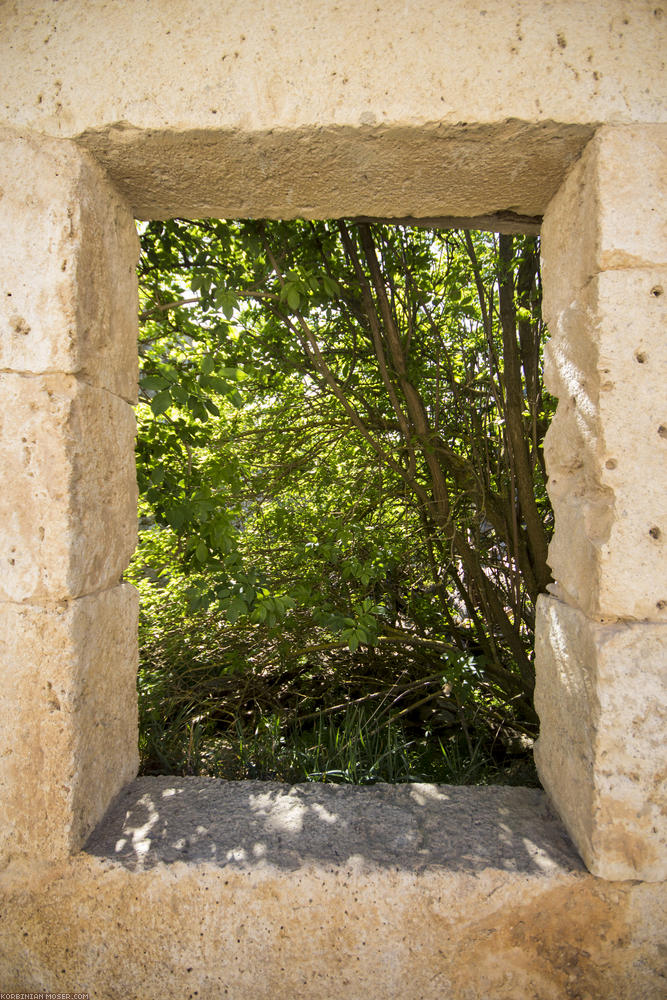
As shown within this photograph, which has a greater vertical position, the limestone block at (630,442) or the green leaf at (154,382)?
the green leaf at (154,382)

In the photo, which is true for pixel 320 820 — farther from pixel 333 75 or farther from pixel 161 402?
pixel 333 75

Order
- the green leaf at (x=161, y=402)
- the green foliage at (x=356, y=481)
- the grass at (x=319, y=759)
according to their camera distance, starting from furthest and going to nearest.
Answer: the green foliage at (x=356, y=481)
the grass at (x=319, y=759)
the green leaf at (x=161, y=402)

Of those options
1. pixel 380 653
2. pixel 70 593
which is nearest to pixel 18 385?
pixel 70 593

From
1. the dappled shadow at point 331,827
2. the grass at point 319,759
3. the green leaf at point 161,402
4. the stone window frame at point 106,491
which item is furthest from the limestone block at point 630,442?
the green leaf at point 161,402

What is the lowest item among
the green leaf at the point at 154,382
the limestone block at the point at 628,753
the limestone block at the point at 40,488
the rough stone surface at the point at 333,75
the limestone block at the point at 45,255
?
the limestone block at the point at 628,753

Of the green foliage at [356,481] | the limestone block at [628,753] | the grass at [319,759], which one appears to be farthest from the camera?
the green foliage at [356,481]

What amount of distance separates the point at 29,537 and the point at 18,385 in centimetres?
41

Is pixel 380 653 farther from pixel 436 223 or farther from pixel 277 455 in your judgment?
pixel 436 223

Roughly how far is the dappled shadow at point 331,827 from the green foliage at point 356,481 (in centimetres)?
57

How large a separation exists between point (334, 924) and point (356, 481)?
2.14 metres

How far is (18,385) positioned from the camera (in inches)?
62.9

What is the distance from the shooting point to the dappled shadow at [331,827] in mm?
1609

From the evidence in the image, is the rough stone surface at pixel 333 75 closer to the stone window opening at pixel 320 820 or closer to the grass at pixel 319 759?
the stone window opening at pixel 320 820

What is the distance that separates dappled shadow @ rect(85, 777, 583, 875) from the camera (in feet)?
5.28
